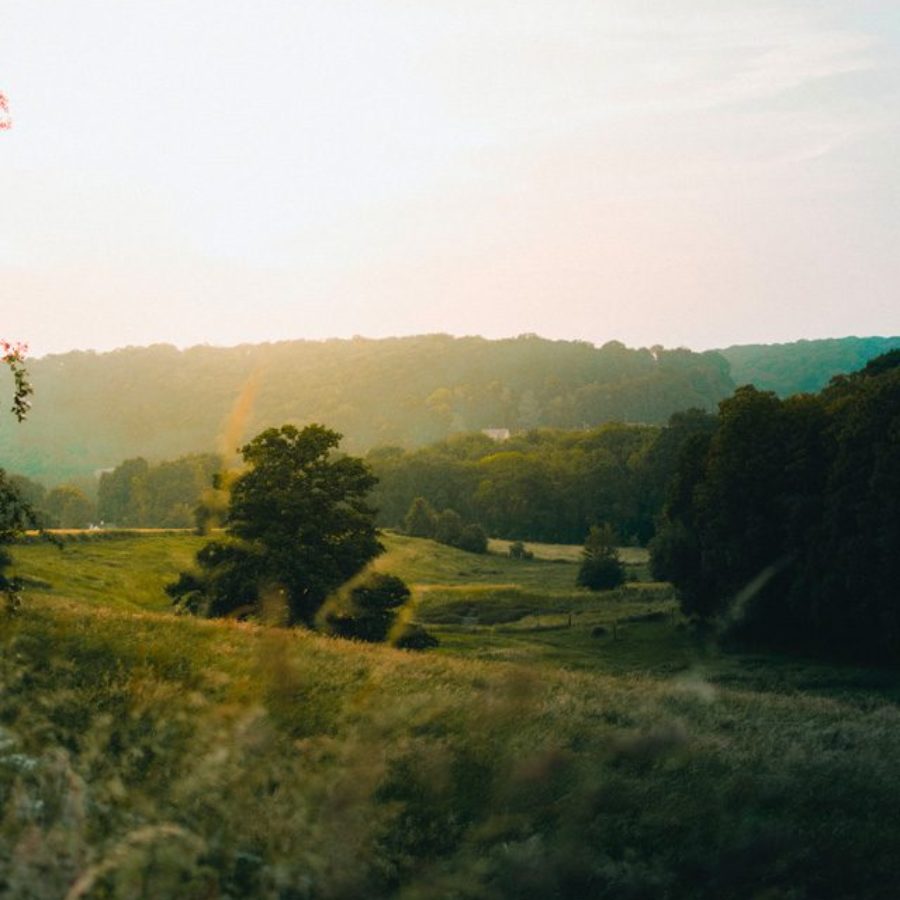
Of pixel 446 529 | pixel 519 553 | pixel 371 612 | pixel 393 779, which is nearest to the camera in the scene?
pixel 393 779

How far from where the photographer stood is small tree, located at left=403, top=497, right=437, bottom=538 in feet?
477

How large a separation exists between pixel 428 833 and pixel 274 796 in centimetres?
192

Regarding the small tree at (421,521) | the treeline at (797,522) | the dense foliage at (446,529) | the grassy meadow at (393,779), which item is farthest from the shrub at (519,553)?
the grassy meadow at (393,779)

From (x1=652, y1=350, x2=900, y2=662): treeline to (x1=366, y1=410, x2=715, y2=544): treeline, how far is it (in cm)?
7591

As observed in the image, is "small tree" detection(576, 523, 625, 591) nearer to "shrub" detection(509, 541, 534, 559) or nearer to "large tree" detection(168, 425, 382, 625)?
"shrub" detection(509, 541, 534, 559)

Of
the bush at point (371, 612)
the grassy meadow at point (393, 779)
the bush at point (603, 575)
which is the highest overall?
the grassy meadow at point (393, 779)

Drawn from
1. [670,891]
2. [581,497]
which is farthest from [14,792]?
[581,497]

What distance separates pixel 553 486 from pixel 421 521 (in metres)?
31.4

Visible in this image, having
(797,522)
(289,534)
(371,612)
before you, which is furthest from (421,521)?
(289,534)

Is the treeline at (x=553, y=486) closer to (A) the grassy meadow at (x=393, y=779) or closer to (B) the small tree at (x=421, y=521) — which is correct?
(B) the small tree at (x=421, y=521)

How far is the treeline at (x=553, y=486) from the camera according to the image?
15788 cm

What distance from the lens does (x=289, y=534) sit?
46.9 m

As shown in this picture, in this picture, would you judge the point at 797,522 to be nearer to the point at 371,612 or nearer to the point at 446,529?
the point at 371,612

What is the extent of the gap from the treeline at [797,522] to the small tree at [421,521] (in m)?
79.3
